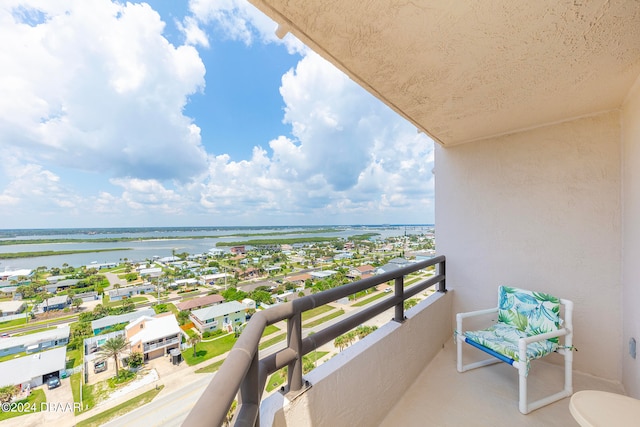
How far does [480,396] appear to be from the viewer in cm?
201

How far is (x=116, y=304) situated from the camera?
6.67 ft

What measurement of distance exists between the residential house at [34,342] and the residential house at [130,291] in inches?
17.0

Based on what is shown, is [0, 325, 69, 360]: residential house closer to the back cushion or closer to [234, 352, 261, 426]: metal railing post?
[234, 352, 261, 426]: metal railing post

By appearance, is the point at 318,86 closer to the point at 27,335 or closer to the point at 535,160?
the point at 535,160

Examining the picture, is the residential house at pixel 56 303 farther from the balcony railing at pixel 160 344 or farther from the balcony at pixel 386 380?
the balcony at pixel 386 380

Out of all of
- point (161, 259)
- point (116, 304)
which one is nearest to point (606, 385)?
point (116, 304)

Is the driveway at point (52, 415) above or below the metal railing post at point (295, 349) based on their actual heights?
below

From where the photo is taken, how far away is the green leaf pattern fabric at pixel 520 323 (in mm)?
1978

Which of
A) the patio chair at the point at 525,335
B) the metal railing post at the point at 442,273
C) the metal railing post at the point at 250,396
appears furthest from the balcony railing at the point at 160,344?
the metal railing post at the point at 442,273

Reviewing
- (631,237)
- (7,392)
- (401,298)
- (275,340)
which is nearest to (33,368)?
(7,392)

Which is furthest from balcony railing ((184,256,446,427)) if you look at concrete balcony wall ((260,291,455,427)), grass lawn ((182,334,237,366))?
grass lawn ((182,334,237,366))

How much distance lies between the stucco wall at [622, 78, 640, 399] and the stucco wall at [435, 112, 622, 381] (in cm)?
12

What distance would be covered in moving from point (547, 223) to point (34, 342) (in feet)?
14.6

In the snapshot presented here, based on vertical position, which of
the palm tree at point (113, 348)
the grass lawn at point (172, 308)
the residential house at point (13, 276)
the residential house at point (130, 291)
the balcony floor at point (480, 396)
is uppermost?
the residential house at point (13, 276)
